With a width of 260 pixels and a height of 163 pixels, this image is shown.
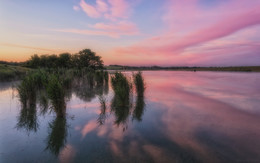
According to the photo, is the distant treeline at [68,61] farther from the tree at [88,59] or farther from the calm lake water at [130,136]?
the calm lake water at [130,136]

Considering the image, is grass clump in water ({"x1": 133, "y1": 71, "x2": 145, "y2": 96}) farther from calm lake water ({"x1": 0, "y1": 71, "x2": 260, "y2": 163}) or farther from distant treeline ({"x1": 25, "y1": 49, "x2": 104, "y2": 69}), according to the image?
distant treeline ({"x1": 25, "y1": 49, "x2": 104, "y2": 69})

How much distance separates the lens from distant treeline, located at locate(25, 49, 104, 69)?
48825 mm

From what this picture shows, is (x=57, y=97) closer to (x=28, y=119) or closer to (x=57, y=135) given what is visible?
(x=28, y=119)

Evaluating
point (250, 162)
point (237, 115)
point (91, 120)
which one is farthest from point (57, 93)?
point (237, 115)

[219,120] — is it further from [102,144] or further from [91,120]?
[91,120]

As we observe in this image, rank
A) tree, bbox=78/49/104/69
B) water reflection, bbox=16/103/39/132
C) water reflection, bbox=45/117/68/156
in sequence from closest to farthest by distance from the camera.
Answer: water reflection, bbox=45/117/68/156, water reflection, bbox=16/103/39/132, tree, bbox=78/49/104/69

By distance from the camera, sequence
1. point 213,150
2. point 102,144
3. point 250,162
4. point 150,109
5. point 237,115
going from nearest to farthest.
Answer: point 250,162, point 213,150, point 102,144, point 237,115, point 150,109

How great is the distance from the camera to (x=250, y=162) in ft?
13.0

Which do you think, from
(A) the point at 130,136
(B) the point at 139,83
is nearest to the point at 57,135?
(A) the point at 130,136

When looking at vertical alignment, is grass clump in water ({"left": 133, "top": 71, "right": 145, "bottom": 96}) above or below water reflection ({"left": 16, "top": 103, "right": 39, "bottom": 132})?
above

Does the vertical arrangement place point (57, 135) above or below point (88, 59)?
below

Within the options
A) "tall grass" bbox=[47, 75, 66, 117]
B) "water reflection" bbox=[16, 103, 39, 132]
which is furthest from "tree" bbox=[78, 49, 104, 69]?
"tall grass" bbox=[47, 75, 66, 117]

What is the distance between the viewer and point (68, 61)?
5178 centimetres

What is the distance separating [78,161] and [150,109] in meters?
6.00
